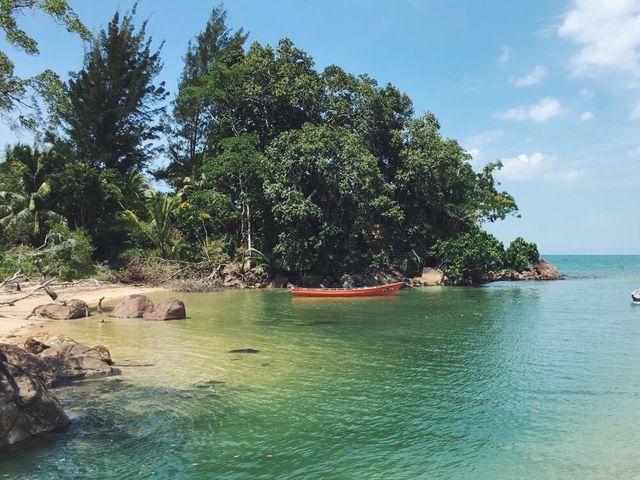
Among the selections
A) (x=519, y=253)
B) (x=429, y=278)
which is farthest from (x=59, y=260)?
(x=519, y=253)

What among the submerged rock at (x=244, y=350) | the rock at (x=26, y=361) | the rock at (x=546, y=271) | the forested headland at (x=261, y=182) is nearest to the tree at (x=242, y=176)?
the forested headland at (x=261, y=182)

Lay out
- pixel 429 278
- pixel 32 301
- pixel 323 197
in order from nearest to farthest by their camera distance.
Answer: pixel 32 301 < pixel 323 197 < pixel 429 278

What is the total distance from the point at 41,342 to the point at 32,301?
1254cm

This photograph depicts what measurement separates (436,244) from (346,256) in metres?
8.88

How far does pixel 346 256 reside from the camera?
3697cm

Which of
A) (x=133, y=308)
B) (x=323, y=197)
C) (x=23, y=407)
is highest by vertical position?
(x=323, y=197)

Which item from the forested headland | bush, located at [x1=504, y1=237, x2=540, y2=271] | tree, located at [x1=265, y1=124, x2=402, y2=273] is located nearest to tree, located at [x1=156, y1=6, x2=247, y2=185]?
the forested headland

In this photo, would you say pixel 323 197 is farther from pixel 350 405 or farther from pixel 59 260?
pixel 350 405

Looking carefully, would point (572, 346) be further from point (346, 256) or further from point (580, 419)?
point (346, 256)

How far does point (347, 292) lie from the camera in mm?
31047

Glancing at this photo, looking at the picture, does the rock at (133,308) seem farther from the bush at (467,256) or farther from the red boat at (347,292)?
the bush at (467,256)

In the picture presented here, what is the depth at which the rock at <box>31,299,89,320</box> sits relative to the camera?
2053 cm

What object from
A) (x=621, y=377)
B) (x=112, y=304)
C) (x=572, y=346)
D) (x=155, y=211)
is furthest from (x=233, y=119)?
(x=621, y=377)

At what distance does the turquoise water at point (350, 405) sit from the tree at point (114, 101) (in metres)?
25.8
